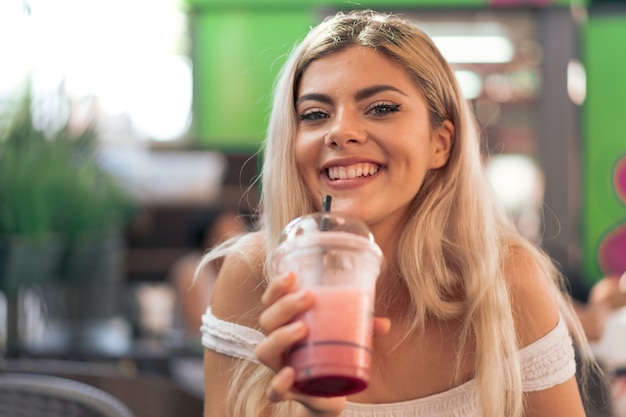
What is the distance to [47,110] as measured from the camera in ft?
12.2

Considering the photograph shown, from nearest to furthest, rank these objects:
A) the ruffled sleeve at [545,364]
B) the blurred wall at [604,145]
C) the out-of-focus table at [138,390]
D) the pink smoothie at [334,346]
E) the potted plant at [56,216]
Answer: the pink smoothie at [334,346]
the ruffled sleeve at [545,364]
the out-of-focus table at [138,390]
the potted plant at [56,216]
the blurred wall at [604,145]

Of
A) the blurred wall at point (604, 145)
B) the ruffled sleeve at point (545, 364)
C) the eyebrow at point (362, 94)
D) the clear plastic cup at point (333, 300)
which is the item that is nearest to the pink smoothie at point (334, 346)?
the clear plastic cup at point (333, 300)

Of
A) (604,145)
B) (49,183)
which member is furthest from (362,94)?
(604,145)

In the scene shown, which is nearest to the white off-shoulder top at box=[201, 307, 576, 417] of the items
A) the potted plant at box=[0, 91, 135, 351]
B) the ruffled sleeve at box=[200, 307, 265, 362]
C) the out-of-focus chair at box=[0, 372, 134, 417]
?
the ruffled sleeve at box=[200, 307, 265, 362]

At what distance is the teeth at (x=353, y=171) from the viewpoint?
1.52 metres

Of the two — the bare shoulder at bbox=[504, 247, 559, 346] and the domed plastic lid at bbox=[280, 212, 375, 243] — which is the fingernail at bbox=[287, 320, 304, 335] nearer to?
the domed plastic lid at bbox=[280, 212, 375, 243]

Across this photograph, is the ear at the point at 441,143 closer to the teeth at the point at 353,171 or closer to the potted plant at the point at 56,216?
the teeth at the point at 353,171

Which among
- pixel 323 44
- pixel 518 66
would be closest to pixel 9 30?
pixel 323 44

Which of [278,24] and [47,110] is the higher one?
[278,24]

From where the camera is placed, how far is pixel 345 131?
1.51m

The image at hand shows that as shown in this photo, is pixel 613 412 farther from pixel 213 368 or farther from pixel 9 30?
pixel 9 30

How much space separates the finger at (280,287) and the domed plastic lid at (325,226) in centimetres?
6

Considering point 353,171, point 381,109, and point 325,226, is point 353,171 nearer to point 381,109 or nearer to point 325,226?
point 381,109

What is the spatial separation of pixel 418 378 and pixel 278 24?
5.42 meters
